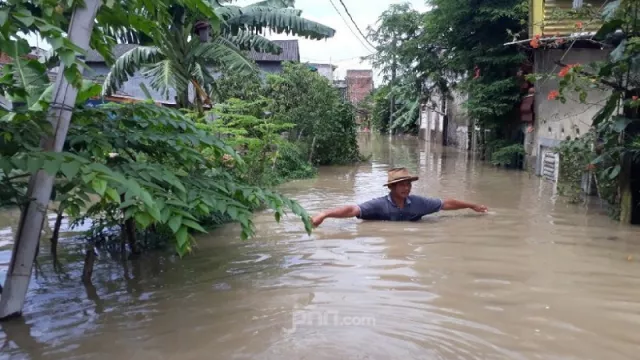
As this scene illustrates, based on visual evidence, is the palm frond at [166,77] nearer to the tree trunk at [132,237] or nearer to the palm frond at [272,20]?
the palm frond at [272,20]

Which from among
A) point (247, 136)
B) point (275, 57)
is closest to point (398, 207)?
point (247, 136)

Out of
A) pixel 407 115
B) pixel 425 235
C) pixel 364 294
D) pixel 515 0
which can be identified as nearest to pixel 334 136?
pixel 515 0

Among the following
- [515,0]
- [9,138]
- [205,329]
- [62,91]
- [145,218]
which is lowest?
[205,329]

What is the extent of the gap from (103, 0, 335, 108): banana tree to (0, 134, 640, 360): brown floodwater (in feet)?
16.0

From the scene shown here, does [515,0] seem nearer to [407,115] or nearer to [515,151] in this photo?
[515,151]

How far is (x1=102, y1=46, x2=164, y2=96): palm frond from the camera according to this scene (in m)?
12.2

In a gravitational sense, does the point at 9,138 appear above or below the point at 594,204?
above

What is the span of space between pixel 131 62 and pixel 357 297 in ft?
32.1

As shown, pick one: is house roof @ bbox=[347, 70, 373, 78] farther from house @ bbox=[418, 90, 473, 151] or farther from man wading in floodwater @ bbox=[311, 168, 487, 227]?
man wading in floodwater @ bbox=[311, 168, 487, 227]

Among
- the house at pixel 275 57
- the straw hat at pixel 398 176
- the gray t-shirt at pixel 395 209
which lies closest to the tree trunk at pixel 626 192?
the gray t-shirt at pixel 395 209

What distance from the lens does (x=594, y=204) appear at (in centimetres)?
877

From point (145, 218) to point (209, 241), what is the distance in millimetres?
3417

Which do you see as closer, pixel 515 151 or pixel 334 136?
pixel 515 151

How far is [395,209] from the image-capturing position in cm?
723
